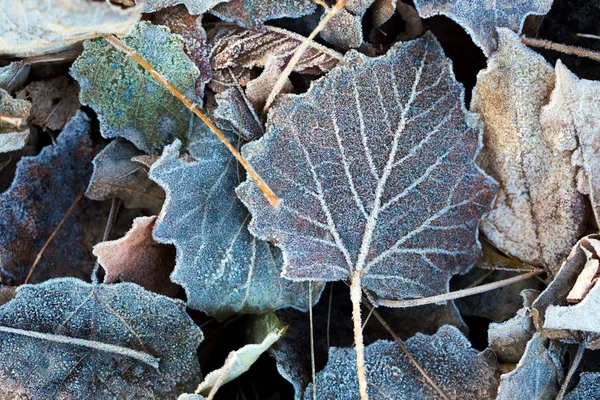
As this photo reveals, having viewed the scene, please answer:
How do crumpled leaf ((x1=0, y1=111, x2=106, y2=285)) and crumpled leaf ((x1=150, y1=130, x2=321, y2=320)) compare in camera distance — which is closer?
crumpled leaf ((x1=150, y1=130, x2=321, y2=320))

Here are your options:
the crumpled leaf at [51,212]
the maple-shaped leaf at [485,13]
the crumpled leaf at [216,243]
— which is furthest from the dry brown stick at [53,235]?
the maple-shaped leaf at [485,13]

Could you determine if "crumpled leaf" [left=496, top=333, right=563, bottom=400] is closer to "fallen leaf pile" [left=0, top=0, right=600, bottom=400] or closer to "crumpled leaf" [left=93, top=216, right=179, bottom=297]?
"fallen leaf pile" [left=0, top=0, right=600, bottom=400]

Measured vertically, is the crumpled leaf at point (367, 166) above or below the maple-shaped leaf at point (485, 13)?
below

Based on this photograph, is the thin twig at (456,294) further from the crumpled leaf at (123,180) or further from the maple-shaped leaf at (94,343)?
the crumpled leaf at (123,180)

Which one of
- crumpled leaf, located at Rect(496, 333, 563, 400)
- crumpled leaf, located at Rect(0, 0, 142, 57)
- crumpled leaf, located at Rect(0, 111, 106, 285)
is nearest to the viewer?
crumpled leaf, located at Rect(0, 0, 142, 57)

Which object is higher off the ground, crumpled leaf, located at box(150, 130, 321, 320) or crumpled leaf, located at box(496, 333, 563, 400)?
crumpled leaf, located at box(150, 130, 321, 320)

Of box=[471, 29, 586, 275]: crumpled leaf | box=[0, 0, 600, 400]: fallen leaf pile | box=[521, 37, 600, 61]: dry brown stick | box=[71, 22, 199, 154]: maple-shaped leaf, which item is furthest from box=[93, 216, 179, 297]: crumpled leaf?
box=[521, 37, 600, 61]: dry brown stick

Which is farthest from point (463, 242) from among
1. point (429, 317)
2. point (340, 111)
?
point (340, 111)
